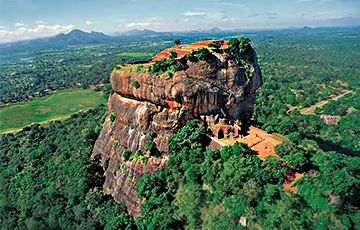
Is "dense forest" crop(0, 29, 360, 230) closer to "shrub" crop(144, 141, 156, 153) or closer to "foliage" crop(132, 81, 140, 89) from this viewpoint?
"shrub" crop(144, 141, 156, 153)

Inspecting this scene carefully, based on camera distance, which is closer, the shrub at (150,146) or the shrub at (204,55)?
the shrub at (204,55)

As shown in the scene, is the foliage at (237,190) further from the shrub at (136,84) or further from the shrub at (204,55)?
the shrub at (136,84)

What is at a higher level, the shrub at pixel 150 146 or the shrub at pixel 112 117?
the shrub at pixel 112 117

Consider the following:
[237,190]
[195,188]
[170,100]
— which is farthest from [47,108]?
[237,190]

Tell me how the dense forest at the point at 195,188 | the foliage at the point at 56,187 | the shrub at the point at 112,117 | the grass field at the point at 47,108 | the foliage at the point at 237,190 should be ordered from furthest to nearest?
1. the grass field at the point at 47,108
2. the shrub at the point at 112,117
3. the foliage at the point at 56,187
4. the dense forest at the point at 195,188
5. the foliage at the point at 237,190

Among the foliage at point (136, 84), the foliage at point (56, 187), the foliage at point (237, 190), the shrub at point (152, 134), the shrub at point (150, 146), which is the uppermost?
the foliage at point (136, 84)

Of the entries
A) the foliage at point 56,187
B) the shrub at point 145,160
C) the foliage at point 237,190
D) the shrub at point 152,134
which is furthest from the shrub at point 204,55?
the foliage at point 56,187
